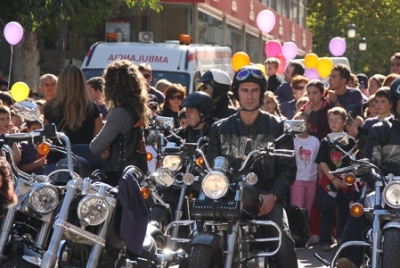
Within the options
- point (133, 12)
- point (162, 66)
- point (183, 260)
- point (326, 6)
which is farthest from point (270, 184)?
point (326, 6)

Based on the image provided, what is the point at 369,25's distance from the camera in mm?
61969

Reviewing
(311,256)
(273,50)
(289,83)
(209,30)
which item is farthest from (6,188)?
(209,30)

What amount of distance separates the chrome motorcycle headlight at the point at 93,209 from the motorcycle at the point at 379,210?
5.40ft

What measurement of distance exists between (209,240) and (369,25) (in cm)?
5462

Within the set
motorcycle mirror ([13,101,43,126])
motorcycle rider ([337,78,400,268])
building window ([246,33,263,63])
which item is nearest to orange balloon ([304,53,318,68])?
motorcycle rider ([337,78,400,268])

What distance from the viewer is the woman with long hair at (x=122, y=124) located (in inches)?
378

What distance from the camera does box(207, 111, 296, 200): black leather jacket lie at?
912 centimetres

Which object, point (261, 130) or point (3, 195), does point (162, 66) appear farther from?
point (3, 195)

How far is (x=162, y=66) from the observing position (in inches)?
736

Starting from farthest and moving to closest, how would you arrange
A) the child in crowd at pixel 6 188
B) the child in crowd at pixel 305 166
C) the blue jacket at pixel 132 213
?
the child in crowd at pixel 305 166
the blue jacket at pixel 132 213
the child in crowd at pixel 6 188

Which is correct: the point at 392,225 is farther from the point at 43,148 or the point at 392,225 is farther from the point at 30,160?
the point at 30,160

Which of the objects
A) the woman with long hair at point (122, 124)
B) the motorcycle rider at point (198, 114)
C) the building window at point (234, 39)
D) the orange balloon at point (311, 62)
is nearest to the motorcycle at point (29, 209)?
the woman with long hair at point (122, 124)

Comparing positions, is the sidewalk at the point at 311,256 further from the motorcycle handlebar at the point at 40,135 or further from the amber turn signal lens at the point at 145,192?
the motorcycle handlebar at the point at 40,135

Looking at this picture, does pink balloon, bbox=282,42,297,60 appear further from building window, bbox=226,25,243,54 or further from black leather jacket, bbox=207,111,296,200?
building window, bbox=226,25,243,54
